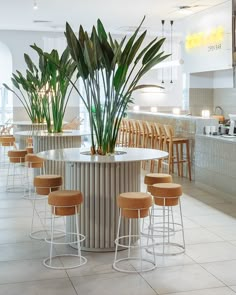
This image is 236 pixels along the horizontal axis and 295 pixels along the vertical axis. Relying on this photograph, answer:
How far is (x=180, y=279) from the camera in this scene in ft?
13.7

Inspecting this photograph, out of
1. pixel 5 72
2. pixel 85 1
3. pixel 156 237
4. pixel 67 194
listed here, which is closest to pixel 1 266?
pixel 67 194

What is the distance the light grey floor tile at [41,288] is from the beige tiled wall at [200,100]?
8.39 m

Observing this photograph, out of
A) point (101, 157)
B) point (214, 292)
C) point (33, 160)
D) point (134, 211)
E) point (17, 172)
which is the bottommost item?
point (214, 292)

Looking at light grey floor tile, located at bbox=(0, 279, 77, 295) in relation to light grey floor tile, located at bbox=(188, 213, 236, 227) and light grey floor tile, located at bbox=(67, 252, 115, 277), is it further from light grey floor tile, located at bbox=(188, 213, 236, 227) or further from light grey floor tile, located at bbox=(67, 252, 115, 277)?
light grey floor tile, located at bbox=(188, 213, 236, 227)

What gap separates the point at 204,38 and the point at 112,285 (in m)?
7.82

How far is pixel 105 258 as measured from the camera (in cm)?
472

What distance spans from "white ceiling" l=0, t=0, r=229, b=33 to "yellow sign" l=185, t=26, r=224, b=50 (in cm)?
52

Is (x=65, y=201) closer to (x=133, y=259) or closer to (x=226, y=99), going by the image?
(x=133, y=259)

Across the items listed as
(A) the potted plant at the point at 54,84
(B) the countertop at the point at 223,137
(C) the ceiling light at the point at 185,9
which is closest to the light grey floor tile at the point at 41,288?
(A) the potted plant at the point at 54,84

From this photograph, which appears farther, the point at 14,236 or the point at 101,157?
the point at 14,236

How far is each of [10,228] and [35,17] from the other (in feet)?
24.3

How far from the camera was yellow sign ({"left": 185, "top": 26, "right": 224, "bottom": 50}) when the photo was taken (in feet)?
33.1

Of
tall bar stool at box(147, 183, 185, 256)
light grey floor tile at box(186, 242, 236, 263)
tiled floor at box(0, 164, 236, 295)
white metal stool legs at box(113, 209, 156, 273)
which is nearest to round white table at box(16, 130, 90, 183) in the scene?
tiled floor at box(0, 164, 236, 295)

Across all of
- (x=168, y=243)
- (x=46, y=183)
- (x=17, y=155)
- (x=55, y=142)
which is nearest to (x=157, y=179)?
(x=168, y=243)
